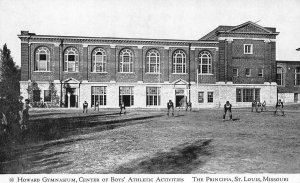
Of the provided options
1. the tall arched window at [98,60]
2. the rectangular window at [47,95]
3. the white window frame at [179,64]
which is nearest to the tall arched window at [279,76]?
the white window frame at [179,64]

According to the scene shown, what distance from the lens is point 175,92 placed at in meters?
40.8

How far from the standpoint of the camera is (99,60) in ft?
129

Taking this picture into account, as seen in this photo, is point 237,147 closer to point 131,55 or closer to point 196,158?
point 196,158

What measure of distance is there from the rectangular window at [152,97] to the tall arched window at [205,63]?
7.24m

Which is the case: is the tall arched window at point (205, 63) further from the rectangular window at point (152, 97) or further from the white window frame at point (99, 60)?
the white window frame at point (99, 60)

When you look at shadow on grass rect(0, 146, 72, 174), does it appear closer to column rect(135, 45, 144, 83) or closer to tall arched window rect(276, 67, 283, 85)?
column rect(135, 45, 144, 83)

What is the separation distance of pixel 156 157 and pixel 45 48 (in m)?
33.1

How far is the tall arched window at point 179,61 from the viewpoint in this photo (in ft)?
134

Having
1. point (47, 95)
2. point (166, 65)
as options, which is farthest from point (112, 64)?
point (47, 95)

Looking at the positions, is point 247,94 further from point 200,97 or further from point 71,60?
point 71,60

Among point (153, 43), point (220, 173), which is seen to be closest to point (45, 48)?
point (153, 43)

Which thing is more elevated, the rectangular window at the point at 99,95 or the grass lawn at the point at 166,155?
the rectangular window at the point at 99,95

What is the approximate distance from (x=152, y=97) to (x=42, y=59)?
15.6m

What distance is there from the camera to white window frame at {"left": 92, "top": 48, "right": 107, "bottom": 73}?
39.1 meters
